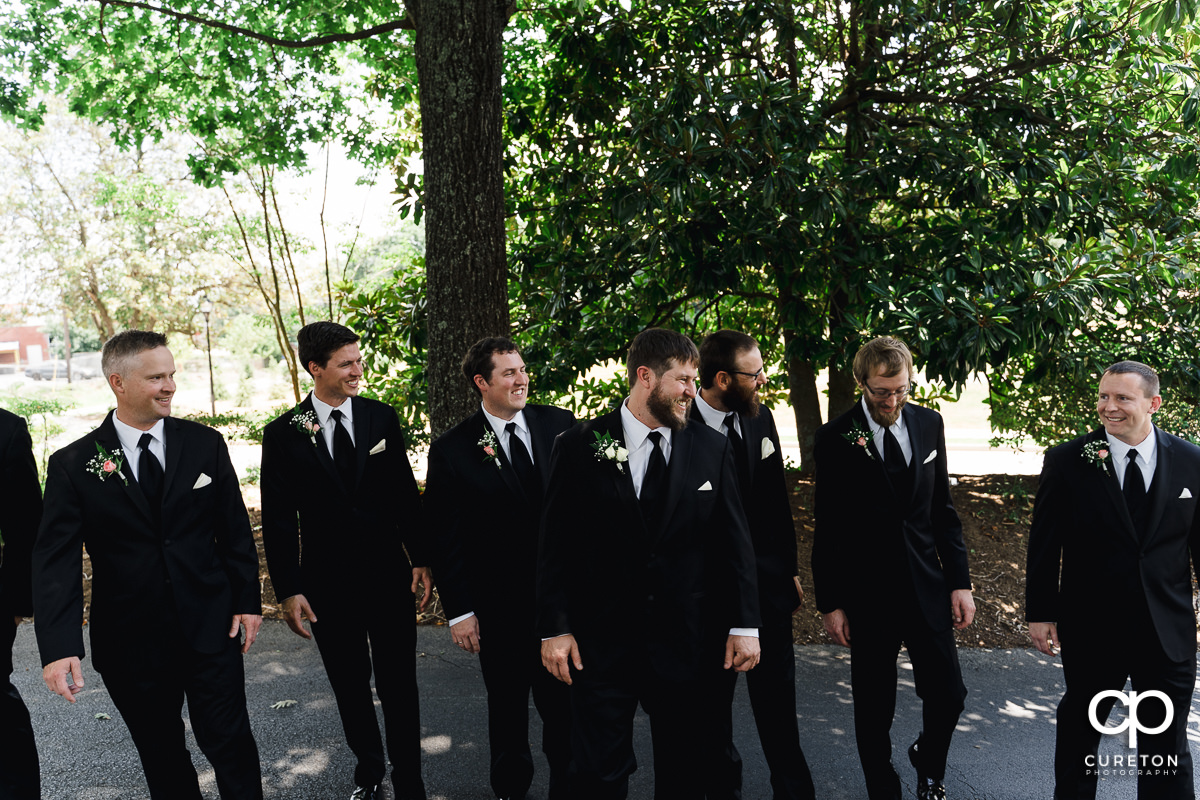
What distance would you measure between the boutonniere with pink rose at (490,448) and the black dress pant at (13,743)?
2186 mm

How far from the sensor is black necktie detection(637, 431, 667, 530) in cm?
329

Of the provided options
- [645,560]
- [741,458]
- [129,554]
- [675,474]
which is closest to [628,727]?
[645,560]

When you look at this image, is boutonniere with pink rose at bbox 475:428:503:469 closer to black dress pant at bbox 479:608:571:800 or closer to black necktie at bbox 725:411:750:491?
black dress pant at bbox 479:608:571:800

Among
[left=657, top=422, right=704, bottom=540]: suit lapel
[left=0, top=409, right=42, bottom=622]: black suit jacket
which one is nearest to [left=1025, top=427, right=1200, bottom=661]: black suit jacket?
[left=657, top=422, right=704, bottom=540]: suit lapel

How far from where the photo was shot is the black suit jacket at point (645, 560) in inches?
129

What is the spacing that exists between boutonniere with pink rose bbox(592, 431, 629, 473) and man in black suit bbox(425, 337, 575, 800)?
789 mm

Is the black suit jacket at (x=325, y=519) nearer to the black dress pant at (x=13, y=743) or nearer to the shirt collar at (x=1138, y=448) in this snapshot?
the black dress pant at (x=13, y=743)

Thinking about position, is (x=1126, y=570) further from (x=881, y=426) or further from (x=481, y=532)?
(x=481, y=532)

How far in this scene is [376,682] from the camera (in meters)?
4.06

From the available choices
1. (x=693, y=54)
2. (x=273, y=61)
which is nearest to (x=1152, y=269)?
(x=693, y=54)

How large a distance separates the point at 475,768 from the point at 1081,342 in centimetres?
563

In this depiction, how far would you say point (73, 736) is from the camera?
4855 millimetres

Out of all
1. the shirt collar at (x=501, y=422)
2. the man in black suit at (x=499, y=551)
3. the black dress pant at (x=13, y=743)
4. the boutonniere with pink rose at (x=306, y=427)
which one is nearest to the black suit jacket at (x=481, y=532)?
the man in black suit at (x=499, y=551)

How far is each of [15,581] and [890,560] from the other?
398 cm
